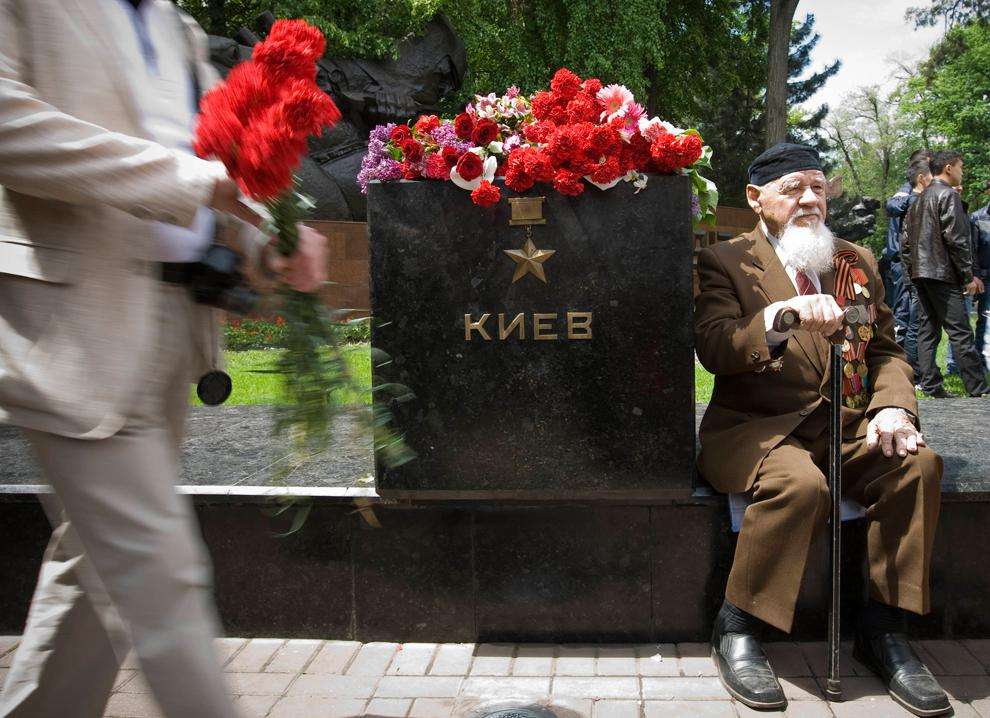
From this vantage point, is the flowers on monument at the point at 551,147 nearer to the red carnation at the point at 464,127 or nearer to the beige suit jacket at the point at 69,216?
the red carnation at the point at 464,127

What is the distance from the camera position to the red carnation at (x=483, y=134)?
3.21m

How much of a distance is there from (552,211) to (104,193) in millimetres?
1788

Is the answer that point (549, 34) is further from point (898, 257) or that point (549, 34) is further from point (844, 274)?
point (844, 274)

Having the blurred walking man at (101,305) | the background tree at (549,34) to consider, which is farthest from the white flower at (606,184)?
the background tree at (549,34)

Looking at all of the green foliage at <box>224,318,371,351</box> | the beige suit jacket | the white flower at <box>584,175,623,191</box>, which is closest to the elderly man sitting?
the white flower at <box>584,175,623,191</box>

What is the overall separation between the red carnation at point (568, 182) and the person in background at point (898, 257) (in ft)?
21.0

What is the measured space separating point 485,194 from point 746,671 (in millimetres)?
1767

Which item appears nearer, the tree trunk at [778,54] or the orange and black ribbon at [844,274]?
the orange and black ribbon at [844,274]

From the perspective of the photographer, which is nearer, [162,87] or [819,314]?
[162,87]

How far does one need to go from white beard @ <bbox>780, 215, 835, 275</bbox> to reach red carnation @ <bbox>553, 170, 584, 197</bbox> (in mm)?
859

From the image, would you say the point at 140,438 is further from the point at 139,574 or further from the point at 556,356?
the point at 556,356

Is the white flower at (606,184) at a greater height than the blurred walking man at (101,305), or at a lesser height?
greater

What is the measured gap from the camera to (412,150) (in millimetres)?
3170

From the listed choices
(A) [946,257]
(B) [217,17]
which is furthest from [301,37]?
(B) [217,17]
